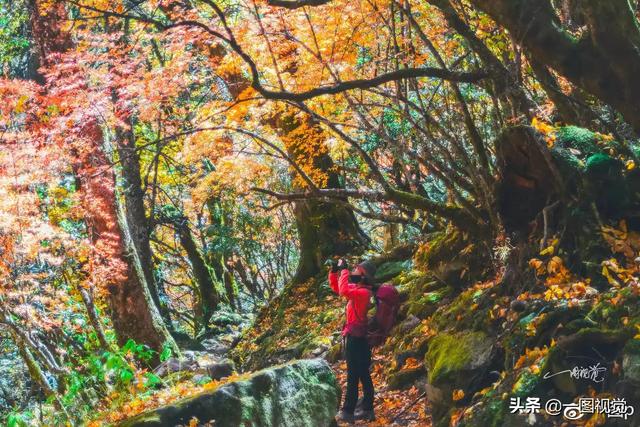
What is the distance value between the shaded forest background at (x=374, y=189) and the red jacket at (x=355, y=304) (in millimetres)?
749

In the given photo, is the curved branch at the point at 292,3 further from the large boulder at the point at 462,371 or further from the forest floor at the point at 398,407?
the forest floor at the point at 398,407

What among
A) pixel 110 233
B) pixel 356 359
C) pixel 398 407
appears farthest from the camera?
pixel 110 233

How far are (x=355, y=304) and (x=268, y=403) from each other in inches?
52.8

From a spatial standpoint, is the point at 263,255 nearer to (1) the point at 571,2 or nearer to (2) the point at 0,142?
(2) the point at 0,142

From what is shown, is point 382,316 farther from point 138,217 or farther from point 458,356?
point 138,217

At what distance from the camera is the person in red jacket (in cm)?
644

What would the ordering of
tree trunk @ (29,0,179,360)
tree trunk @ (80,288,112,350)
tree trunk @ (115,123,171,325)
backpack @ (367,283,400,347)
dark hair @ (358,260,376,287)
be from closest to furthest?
1. dark hair @ (358,260,376,287)
2. backpack @ (367,283,400,347)
3. tree trunk @ (80,288,112,350)
4. tree trunk @ (29,0,179,360)
5. tree trunk @ (115,123,171,325)

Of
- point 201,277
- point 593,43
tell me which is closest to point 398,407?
point 593,43

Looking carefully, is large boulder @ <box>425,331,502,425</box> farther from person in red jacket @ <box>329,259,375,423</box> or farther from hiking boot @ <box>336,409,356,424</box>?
hiking boot @ <box>336,409,356,424</box>

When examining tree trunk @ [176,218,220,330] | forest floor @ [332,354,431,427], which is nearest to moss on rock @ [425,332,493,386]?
forest floor @ [332,354,431,427]

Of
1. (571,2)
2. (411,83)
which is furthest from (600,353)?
(411,83)

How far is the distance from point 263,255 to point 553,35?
16702 millimetres

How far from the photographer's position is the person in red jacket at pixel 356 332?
6441 millimetres

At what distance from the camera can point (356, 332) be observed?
650 cm
